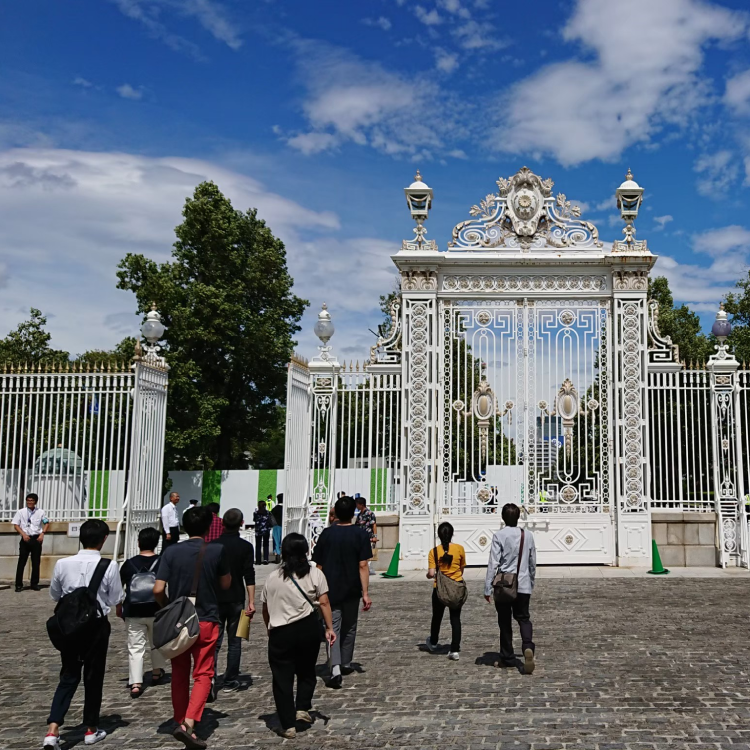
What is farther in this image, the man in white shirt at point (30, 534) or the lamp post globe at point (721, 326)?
the lamp post globe at point (721, 326)

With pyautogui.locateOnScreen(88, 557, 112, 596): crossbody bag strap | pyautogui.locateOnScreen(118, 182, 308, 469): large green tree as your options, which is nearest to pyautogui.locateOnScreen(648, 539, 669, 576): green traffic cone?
pyautogui.locateOnScreen(88, 557, 112, 596): crossbody bag strap

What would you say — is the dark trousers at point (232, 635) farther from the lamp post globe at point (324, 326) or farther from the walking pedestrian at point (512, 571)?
the lamp post globe at point (324, 326)

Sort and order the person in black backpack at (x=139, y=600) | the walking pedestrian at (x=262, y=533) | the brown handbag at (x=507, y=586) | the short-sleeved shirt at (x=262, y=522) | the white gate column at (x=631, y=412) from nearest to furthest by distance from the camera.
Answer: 1. the person in black backpack at (x=139, y=600)
2. the brown handbag at (x=507, y=586)
3. the white gate column at (x=631, y=412)
4. the walking pedestrian at (x=262, y=533)
5. the short-sleeved shirt at (x=262, y=522)

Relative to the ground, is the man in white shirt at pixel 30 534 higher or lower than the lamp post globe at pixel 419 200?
lower

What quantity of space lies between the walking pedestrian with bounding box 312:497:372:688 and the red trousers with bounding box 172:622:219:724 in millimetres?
1563

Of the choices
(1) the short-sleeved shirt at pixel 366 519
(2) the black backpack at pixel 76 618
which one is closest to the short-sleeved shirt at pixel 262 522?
(1) the short-sleeved shirt at pixel 366 519

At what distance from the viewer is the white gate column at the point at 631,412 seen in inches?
579

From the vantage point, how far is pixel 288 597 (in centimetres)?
598

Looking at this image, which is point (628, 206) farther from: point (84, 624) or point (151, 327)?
point (84, 624)

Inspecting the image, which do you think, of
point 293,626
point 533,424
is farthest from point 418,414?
point 293,626

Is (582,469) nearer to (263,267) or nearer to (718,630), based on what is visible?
(718,630)

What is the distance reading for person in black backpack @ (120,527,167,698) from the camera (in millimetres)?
6887

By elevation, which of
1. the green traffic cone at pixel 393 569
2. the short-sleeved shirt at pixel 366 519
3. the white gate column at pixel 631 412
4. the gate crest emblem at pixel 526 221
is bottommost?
the green traffic cone at pixel 393 569

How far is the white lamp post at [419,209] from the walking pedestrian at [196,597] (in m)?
9.58
